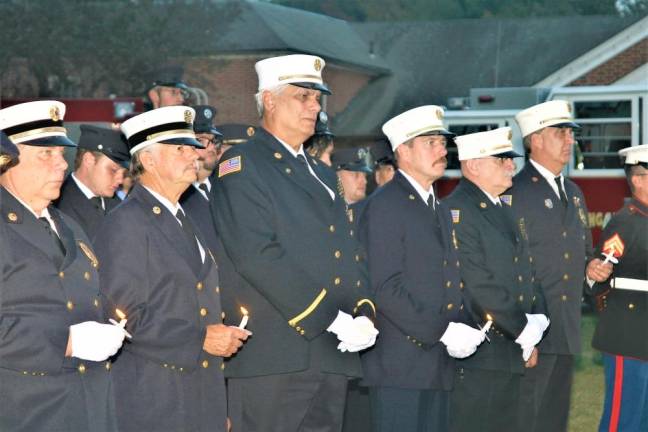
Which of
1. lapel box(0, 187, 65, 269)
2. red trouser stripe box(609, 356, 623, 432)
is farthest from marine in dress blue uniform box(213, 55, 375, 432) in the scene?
red trouser stripe box(609, 356, 623, 432)

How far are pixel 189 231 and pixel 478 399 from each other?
2608 mm

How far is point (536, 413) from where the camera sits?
8.09 m

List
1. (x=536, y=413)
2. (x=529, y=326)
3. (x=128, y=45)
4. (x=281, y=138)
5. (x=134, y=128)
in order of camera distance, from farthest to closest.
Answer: (x=128, y=45) < (x=536, y=413) < (x=529, y=326) < (x=281, y=138) < (x=134, y=128)

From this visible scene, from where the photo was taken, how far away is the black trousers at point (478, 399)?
24.3 ft

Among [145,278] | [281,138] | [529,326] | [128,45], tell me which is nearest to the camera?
[145,278]

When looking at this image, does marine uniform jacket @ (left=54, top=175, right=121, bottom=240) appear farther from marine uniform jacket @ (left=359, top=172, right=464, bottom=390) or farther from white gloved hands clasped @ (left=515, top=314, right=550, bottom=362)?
white gloved hands clasped @ (left=515, top=314, right=550, bottom=362)

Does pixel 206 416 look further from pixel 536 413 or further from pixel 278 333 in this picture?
pixel 536 413

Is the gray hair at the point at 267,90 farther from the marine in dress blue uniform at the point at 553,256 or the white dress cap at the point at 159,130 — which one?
the marine in dress blue uniform at the point at 553,256

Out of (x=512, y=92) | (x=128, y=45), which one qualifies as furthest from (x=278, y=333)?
(x=128, y=45)

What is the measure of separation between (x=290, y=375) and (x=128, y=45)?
64.5ft

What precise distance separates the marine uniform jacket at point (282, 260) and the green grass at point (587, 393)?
490cm

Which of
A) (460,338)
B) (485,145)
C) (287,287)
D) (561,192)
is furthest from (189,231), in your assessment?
(561,192)

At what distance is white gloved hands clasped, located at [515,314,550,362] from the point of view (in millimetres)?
7344

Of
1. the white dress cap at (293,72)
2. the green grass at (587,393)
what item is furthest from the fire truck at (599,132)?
the white dress cap at (293,72)
